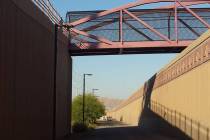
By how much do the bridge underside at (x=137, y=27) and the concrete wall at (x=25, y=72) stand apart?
15.4 metres

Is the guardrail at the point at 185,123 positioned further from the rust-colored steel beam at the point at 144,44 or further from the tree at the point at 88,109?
the tree at the point at 88,109

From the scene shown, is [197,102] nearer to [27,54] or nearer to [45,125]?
[45,125]

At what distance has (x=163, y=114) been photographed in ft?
191

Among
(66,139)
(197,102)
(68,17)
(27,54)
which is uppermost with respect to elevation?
(68,17)

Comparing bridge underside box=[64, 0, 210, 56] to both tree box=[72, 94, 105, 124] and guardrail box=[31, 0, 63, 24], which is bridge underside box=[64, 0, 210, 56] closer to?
guardrail box=[31, 0, 63, 24]

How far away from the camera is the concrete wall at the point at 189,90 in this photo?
34.6 meters

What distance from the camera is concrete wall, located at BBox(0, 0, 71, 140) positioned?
25531mm

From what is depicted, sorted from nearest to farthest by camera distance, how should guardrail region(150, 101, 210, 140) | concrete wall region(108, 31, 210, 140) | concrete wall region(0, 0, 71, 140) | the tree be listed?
concrete wall region(0, 0, 71, 140)
concrete wall region(108, 31, 210, 140)
guardrail region(150, 101, 210, 140)
the tree

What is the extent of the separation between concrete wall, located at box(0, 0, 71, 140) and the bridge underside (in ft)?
50.5

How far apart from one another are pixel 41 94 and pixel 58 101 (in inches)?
396

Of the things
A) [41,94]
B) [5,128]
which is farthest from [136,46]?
[5,128]

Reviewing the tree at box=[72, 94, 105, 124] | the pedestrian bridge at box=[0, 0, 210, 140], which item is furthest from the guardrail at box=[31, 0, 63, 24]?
the tree at box=[72, 94, 105, 124]

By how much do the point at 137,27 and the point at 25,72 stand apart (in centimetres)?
2854

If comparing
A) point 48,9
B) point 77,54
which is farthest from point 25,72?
point 77,54
